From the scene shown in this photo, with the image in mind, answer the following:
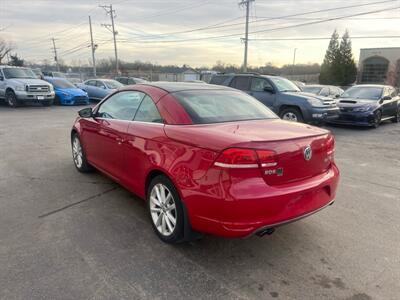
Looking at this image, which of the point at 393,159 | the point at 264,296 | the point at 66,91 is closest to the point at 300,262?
the point at 264,296

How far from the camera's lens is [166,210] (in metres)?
3.34

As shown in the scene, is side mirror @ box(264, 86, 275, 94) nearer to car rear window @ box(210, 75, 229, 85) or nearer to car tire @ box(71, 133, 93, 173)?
car rear window @ box(210, 75, 229, 85)

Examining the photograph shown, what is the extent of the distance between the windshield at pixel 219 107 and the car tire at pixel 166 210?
73 centimetres

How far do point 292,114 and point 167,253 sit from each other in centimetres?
Result: 854

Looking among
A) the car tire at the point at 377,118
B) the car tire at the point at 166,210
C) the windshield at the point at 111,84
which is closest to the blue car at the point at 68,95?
the windshield at the point at 111,84

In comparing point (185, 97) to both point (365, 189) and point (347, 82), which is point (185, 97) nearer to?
point (365, 189)

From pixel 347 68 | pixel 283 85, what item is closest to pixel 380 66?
pixel 347 68

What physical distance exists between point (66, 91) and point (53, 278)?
1763 centimetres

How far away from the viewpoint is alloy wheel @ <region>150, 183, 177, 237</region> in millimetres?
3268

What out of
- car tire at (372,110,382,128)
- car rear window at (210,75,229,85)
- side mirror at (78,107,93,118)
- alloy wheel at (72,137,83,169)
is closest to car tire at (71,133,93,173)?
alloy wheel at (72,137,83,169)

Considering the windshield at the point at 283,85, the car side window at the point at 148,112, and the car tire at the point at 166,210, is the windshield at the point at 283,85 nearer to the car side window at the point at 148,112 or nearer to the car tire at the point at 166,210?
the car side window at the point at 148,112

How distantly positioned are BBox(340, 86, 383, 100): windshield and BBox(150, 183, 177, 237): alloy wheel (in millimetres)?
11777

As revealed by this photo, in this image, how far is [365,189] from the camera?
518 centimetres

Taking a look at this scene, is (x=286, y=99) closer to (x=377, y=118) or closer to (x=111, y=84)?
(x=377, y=118)
